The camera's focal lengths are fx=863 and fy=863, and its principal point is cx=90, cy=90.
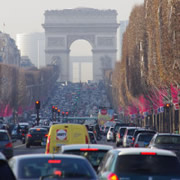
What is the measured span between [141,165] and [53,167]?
185 cm

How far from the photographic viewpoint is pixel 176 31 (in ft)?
159

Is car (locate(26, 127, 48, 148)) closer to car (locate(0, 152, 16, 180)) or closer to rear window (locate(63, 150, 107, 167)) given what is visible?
rear window (locate(63, 150, 107, 167))

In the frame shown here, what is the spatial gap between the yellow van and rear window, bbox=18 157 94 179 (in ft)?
41.8

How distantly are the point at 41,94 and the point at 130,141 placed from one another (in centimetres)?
13367

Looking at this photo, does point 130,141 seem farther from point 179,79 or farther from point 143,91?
point 143,91

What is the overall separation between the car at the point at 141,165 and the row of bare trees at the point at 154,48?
32.5 metres

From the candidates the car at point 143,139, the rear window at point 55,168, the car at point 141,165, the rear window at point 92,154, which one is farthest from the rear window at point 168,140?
the rear window at point 55,168

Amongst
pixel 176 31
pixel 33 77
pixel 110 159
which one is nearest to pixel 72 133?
pixel 110 159

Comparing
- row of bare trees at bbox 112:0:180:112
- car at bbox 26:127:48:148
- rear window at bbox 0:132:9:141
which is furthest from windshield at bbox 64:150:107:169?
car at bbox 26:127:48:148

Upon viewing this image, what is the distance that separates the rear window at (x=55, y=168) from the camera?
1416cm

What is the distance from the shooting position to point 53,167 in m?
14.2

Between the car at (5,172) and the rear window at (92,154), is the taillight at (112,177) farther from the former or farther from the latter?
the car at (5,172)

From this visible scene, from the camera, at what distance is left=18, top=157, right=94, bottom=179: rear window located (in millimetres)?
14164

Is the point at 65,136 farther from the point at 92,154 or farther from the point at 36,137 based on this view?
the point at 36,137
